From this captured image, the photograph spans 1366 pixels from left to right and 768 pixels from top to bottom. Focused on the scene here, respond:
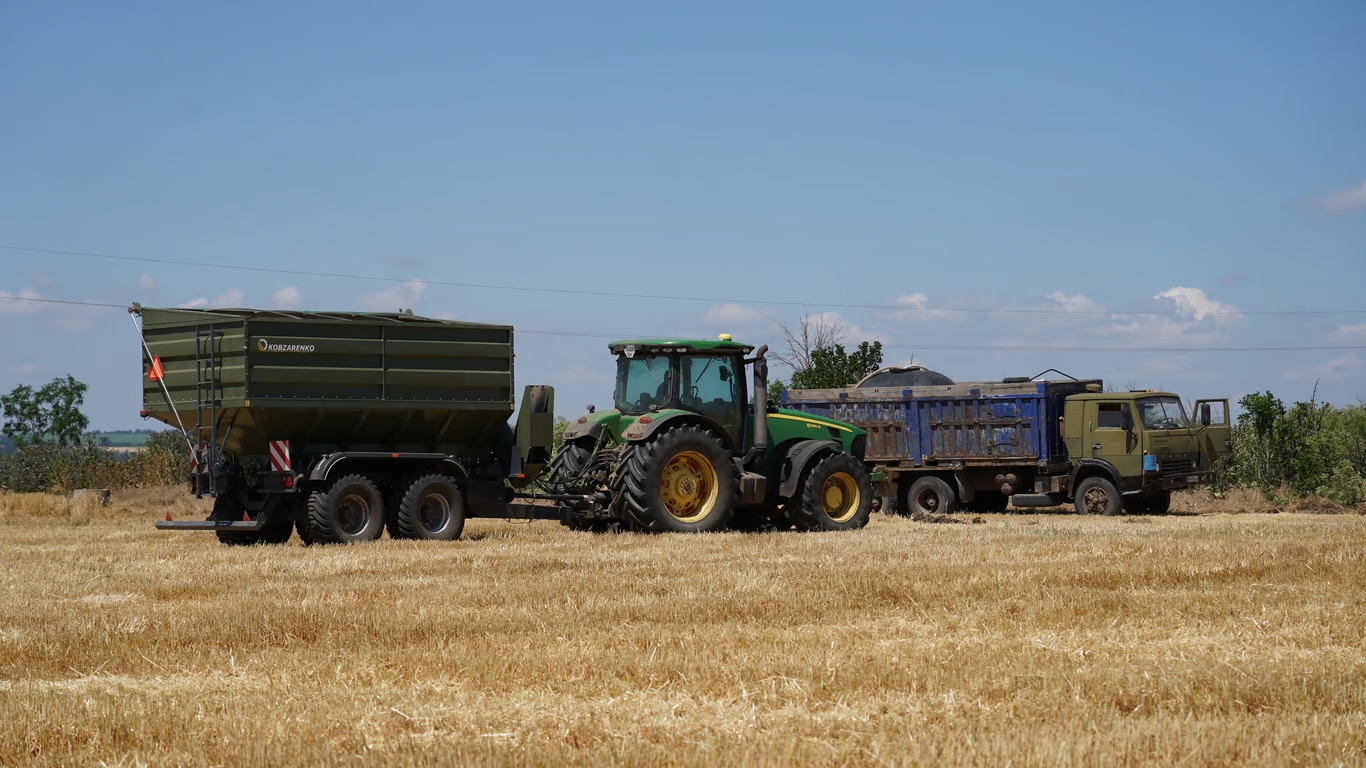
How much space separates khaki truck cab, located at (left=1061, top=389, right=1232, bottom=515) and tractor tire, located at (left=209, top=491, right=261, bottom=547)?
490 inches

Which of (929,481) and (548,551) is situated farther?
(929,481)

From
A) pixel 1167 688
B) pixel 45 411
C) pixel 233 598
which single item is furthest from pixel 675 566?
pixel 45 411

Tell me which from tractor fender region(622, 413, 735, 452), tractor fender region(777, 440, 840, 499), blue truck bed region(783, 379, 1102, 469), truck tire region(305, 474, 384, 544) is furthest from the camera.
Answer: blue truck bed region(783, 379, 1102, 469)

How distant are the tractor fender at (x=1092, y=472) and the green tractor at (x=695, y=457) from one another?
580cm

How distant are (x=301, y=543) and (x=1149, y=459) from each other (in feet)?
41.3

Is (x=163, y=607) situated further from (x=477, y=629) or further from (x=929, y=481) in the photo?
(x=929, y=481)

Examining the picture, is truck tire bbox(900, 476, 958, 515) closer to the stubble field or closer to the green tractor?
the green tractor

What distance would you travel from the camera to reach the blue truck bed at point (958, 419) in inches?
868

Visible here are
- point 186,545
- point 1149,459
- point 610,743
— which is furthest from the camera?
point 1149,459

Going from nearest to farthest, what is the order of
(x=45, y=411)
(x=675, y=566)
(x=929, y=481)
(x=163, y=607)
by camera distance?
(x=163, y=607)
(x=675, y=566)
(x=929, y=481)
(x=45, y=411)

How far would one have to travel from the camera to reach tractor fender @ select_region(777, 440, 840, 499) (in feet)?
55.9

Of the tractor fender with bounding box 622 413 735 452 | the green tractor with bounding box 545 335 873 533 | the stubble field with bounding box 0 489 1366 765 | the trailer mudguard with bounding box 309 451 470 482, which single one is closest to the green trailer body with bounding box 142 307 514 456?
the trailer mudguard with bounding box 309 451 470 482

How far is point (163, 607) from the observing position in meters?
9.73

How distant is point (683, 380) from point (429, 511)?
3276mm
